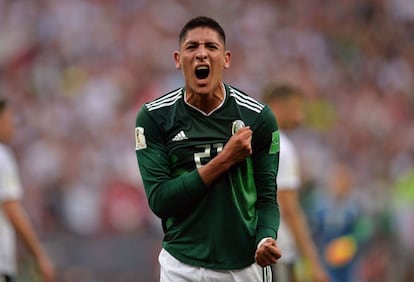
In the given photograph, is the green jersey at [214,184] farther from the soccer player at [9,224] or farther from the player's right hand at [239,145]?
the soccer player at [9,224]

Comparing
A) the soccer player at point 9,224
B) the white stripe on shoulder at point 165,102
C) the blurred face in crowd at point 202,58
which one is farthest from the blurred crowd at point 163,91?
the blurred face in crowd at point 202,58

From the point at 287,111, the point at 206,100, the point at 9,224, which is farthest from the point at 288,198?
the point at 206,100

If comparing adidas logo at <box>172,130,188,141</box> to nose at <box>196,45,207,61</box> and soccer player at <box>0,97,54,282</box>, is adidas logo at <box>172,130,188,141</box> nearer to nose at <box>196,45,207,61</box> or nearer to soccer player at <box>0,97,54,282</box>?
Answer: nose at <box>196,45,207,61</box>

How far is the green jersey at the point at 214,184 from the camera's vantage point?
5.68 m

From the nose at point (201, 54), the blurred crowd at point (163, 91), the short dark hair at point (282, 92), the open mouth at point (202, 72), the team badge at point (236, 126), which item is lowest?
the team badge at point (236, 126)

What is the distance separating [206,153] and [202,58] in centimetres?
48

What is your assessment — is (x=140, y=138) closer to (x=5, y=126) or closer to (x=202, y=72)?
(x=202, y=72)

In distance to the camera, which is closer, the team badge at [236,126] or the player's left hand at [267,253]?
the player's left hand at [267,253]

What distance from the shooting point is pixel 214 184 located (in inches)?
222

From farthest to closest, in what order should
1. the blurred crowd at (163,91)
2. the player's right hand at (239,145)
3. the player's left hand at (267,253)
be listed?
the blurred crowd at (163,91), the player's right hand at (239,145), the player's left hand at (267,253)

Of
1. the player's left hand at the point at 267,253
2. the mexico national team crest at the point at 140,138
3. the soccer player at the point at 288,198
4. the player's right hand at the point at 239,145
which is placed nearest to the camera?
the player's left hand at the point at 267,253

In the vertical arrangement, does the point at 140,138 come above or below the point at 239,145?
above

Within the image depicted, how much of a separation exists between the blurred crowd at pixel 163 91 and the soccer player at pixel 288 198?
5290 millimetres

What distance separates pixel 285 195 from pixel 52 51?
10206mm
